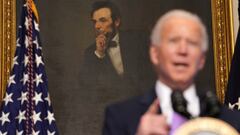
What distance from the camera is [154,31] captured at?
213cm

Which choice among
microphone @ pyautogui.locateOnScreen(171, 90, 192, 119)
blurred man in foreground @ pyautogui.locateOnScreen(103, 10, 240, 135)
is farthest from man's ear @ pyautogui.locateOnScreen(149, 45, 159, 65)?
microphone @ pyautogui.locateOnScreen(171, 90, 192, 119)

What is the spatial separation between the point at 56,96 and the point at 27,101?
442 mm

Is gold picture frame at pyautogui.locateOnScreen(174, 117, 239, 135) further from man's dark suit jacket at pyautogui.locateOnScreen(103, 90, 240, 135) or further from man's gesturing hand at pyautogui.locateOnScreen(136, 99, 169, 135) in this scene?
man's dark suit jacket at pyautogui.locateOnScreen(103, 90, 240, 135)

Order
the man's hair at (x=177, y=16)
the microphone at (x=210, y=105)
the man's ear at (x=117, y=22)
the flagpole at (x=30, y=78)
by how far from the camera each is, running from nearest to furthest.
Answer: the microphone at (x=210, y=105), the man's hair at (x=177, y=16), the flagpole at (x=30, y=78), the man's ear at (x=117, y=22)

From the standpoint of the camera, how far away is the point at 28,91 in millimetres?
5105

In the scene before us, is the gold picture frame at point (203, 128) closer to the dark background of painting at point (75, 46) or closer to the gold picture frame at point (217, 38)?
the dark background of painting at point (75, 46)

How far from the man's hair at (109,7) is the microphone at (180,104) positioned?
389cm

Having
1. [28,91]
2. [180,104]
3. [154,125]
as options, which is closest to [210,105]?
[180,104]

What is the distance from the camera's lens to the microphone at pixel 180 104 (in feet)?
5.99

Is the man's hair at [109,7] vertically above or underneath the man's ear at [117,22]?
above

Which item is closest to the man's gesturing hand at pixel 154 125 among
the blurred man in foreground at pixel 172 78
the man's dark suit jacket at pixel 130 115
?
the blurred man in foreground at pixel 172 78

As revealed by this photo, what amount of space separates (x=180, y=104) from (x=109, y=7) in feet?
13.0

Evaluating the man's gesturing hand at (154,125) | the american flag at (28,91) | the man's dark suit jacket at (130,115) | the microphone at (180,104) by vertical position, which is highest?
the microphone at (180,104)

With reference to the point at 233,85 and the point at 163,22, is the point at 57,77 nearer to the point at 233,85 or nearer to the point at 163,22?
the point at 233,85
